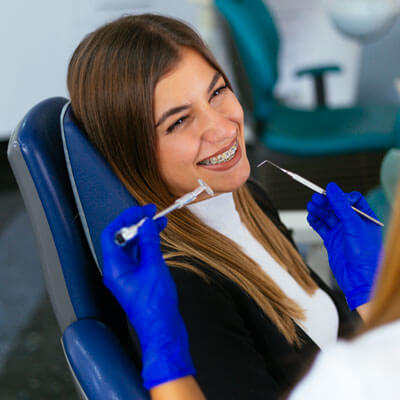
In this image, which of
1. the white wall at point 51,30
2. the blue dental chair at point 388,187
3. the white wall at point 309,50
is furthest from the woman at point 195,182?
the white wall at point 309,50

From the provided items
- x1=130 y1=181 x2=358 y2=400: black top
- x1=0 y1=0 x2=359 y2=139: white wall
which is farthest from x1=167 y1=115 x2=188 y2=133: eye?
x1=0 y1=0 x2=359 y2=139: white wall

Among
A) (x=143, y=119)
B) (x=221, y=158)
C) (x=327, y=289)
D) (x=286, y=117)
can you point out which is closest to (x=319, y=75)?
(x=286, y=117)

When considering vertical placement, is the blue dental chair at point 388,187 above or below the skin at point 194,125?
below

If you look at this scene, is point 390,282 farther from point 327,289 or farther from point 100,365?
point 327,289

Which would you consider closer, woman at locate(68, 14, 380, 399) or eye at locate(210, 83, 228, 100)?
woman at locate(68, 14, 380, 399)

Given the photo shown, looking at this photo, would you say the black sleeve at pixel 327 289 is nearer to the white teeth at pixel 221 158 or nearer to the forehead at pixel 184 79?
the white teeth at pixel 221 158

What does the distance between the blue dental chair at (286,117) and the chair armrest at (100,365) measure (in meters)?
1.39

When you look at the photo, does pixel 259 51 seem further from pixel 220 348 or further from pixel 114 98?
pixel 220 348

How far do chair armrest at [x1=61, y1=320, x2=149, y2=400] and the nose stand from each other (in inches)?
14.5

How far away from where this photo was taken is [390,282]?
51 cm

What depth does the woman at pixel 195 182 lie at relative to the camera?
0.80 meters

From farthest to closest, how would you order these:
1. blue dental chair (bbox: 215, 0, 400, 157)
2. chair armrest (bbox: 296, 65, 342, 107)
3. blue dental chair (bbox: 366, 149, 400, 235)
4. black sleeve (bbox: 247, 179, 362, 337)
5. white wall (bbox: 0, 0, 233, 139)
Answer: white wall (bbox: 0, 0, 233, 139) < chair armrest (bbox: 296, 65, 342, 107) < blue dental chair (bbox: 215, 0, 400, 157) < blue dental chair (bbox: 366, 149, 400, 235) < black sleeve (bbox: 247, 179, 362, 337)

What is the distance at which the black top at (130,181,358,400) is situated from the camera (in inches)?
29.7

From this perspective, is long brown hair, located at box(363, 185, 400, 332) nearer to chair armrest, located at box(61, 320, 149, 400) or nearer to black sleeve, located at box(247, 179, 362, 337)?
chair armrest, located at box(61, 320, 149, 400)
